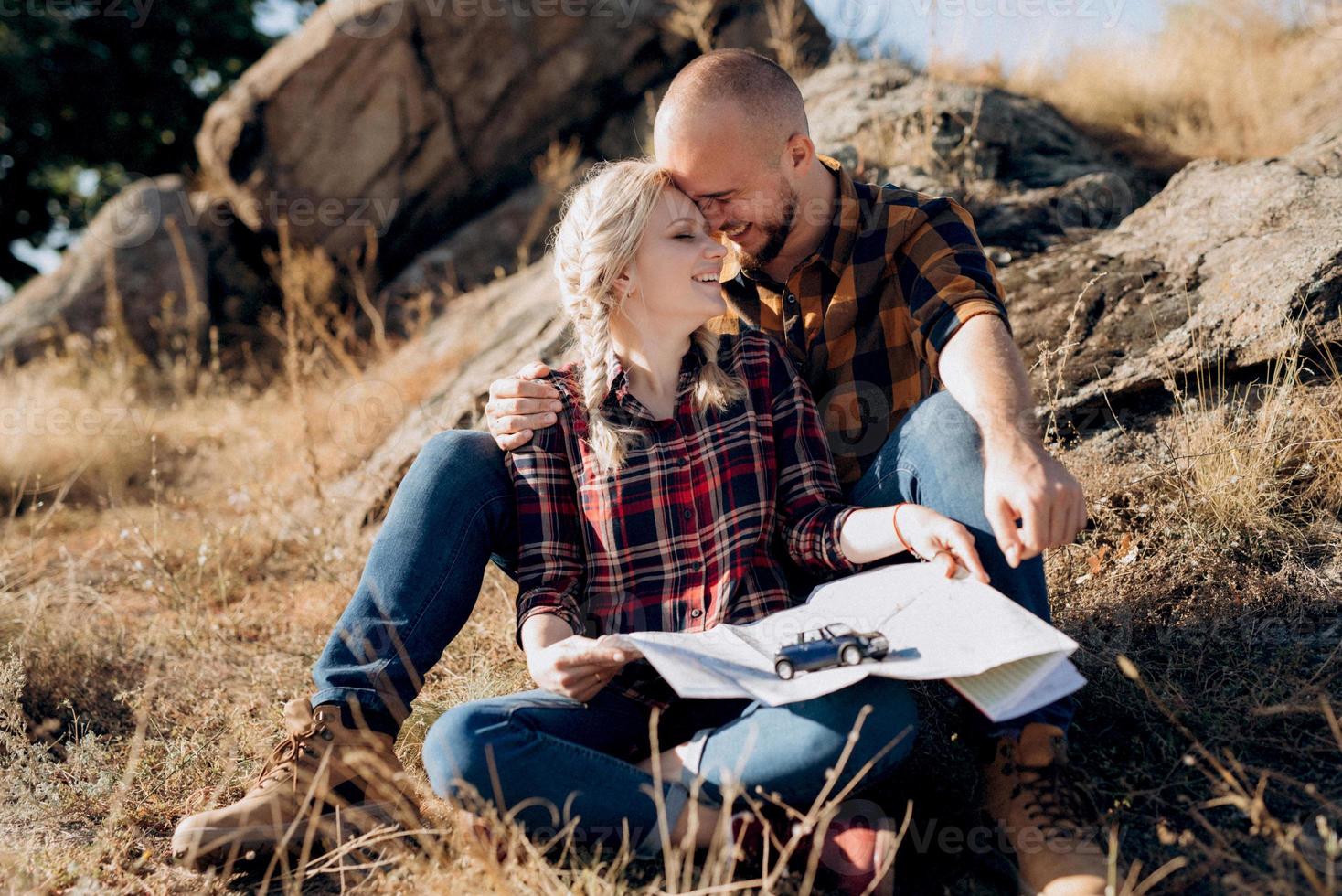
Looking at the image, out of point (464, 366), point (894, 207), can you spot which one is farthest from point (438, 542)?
point (464, 366)

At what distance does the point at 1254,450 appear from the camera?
301 cm

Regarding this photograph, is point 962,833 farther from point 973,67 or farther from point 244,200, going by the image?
point 244,200

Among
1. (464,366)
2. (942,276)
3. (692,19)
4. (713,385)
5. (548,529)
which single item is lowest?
(464,366)

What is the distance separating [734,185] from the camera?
298cm

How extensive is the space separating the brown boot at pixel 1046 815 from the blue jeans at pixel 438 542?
534 millimetres

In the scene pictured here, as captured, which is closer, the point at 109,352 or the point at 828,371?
the point at 828,371

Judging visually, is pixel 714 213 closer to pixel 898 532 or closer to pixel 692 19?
pixel 898 532

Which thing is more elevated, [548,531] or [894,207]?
[894,207]

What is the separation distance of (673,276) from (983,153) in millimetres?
3078

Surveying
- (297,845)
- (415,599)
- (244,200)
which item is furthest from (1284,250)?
(244,200)

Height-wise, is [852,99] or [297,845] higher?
[852,99]

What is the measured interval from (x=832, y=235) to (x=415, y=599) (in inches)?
61.5

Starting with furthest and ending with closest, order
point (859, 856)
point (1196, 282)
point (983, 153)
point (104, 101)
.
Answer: point (104, 101)
point (983, 153)
point (1196, 282)
point (859, 856)

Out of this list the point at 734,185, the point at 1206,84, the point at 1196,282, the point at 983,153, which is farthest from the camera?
the point at 1206,84
